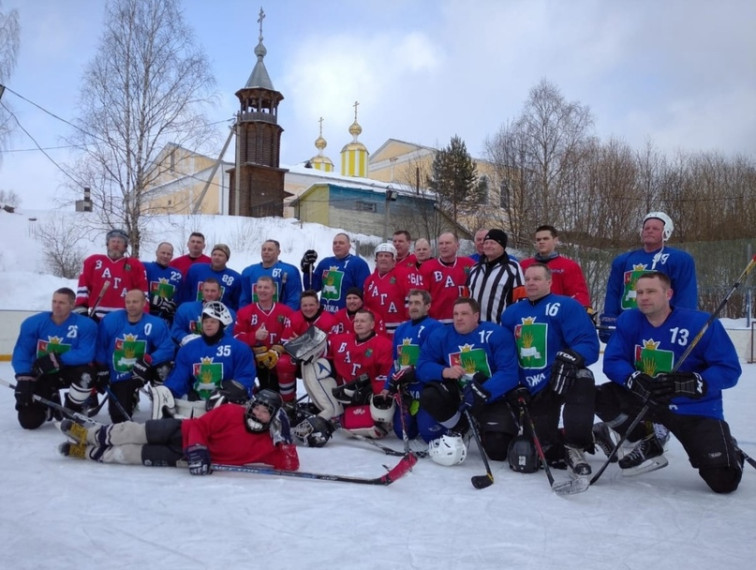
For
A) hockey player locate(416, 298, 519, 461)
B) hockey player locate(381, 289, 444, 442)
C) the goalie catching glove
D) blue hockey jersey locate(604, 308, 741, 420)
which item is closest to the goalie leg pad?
the goalie catching glove

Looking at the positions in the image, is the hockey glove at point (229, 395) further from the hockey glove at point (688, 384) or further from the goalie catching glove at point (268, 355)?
the hockey glove at point (688, 384)

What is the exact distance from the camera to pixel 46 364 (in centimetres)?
441

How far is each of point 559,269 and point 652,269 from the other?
68cm

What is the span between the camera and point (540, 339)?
147 inches

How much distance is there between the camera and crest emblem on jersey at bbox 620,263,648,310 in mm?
4156

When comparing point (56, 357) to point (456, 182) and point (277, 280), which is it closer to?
point (277, 280)

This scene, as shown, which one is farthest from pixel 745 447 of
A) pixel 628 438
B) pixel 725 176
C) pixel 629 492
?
pixel 725 176

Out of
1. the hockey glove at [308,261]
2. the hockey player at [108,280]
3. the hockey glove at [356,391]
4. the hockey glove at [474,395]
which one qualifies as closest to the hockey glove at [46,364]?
the hockey player at [108,280]

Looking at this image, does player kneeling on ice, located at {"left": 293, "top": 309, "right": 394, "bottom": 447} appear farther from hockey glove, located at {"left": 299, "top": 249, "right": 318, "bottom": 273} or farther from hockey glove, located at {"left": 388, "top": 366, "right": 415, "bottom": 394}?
hockey glove, located at {"left": 299, "top": 249, "right": 318, "bottom": 273}

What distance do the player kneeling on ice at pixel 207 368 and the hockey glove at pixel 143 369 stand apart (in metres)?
0.37

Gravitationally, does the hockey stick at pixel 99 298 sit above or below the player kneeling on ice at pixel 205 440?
above

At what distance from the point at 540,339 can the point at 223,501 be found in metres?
1.95

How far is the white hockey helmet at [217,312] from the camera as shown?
4.21 meters

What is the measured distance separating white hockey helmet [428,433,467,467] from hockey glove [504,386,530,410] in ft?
1.21
